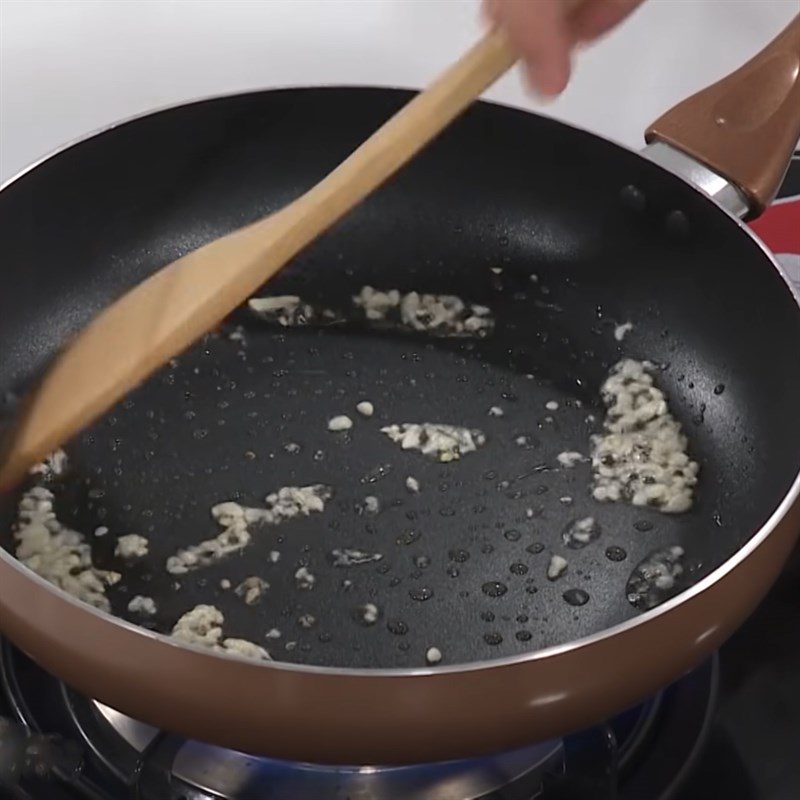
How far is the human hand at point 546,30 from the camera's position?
714 millimetres

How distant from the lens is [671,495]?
2.87ft

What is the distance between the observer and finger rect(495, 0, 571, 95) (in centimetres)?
71

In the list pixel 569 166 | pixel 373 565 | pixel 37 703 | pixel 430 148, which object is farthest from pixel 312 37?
pixel 37 703

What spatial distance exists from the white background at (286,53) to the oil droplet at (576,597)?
18.2 inches

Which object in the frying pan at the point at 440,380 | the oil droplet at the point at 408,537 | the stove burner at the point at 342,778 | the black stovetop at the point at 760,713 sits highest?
the frying pan at the point at 440,380

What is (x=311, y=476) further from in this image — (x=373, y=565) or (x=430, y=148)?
(x=430, y=148)

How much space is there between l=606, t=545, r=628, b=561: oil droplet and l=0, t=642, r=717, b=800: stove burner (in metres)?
0.15

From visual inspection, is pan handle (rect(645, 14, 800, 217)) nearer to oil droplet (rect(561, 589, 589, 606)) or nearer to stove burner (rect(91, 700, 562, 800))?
oil droplet (rect(561, 589, 589, 606))

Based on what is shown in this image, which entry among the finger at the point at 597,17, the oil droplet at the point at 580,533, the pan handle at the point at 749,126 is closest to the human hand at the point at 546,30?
the finger at the point at 597,17

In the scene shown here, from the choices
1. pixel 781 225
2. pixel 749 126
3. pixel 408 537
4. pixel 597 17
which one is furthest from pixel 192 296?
pixel 781 225

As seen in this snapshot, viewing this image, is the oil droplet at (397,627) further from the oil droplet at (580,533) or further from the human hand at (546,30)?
the human hand at (546,30)

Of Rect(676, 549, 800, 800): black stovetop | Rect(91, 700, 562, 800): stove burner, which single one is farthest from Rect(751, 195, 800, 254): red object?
Rect(91, 700, 562, 800): stove burner

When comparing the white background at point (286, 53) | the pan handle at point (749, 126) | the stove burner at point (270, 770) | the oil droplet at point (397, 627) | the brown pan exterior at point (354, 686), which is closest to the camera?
the brown pan exterior at point (354, 686)

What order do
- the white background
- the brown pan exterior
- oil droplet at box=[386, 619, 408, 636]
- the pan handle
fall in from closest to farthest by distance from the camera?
the brown pan exterior → oil droplet at box=[386, 619, 408, 636] → the pan handle → the white background
